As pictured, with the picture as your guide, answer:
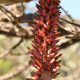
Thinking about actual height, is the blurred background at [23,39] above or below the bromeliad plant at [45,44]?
above

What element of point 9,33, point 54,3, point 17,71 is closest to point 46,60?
point 54,3

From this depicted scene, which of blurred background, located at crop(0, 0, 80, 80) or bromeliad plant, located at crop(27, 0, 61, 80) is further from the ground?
blurred background, located at crop(0, 0, 80, 80)

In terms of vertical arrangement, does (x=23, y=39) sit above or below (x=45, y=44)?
above

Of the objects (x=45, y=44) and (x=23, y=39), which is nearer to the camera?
(x=45, y=44)

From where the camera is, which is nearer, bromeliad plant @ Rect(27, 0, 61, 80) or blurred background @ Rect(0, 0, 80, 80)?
bromeliad plant @ Rect(27, 0, 61, 80)

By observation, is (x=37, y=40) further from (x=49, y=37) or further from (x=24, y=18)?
(x=24, y=18)
